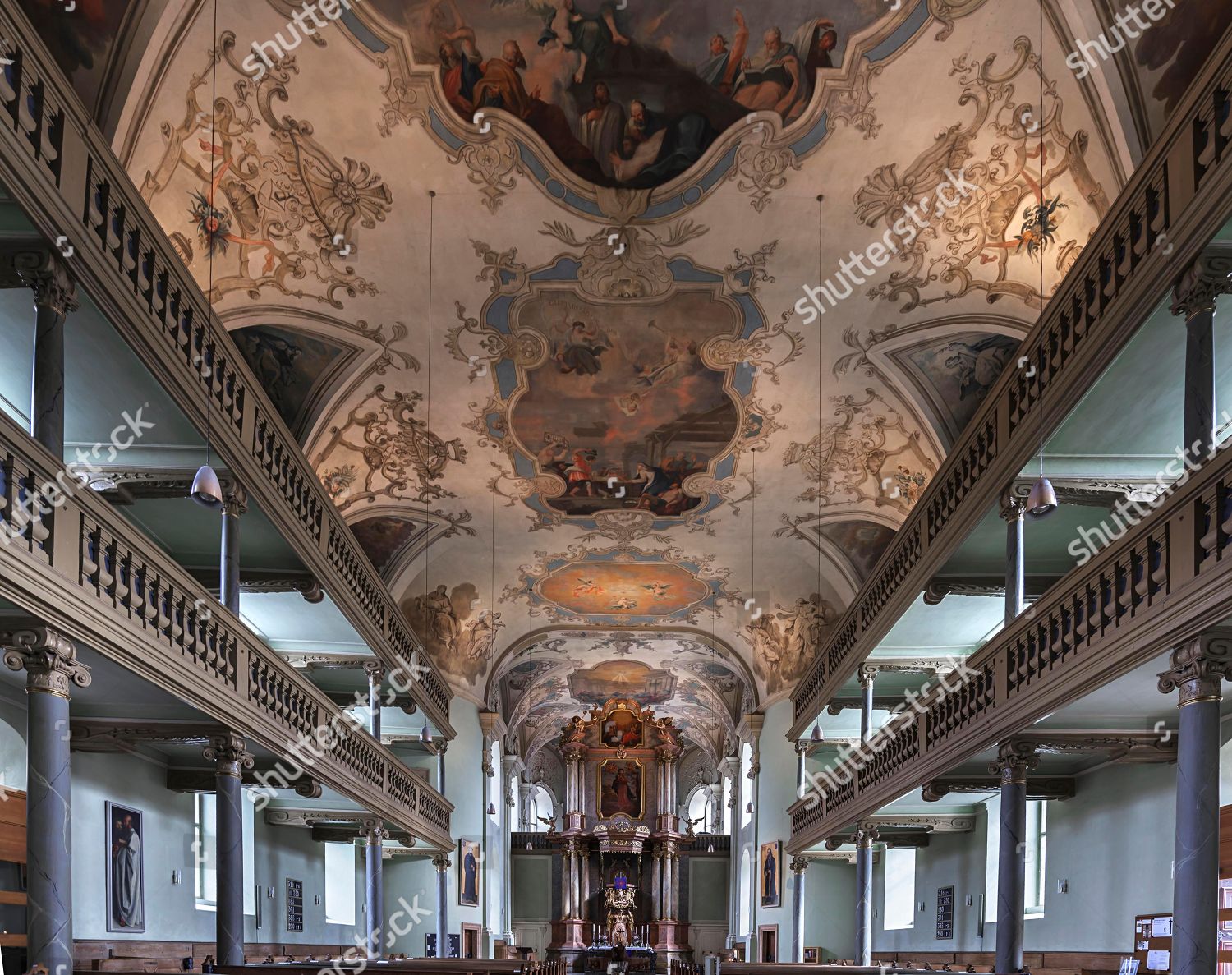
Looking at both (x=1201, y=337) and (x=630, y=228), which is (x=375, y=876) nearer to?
(x=630, y=228)

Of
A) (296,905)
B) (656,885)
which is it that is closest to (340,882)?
(296,905)

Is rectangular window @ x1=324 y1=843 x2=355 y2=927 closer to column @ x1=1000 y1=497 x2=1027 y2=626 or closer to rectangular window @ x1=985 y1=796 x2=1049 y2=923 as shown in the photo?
rectangular window @ x1=985 y1=796 x2=1049 y2=923

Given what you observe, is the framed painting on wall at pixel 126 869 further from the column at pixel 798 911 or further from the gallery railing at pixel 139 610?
the column at pixel 798 911

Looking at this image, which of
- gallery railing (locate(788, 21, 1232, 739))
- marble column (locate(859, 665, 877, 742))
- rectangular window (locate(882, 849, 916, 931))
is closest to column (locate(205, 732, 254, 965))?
gallery railing (locate(788, 21, 1232, 739))

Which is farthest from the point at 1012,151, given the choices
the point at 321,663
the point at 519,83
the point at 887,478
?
the point at 321,663

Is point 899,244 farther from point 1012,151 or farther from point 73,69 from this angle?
point 73,69

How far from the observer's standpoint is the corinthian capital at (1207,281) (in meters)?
9.35

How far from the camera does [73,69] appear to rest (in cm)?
1170

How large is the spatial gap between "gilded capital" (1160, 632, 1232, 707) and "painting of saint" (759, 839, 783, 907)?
2503 cm

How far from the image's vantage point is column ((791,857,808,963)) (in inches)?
1136

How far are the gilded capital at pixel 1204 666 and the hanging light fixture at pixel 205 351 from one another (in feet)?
27.0

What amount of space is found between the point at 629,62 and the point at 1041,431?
20.9ft

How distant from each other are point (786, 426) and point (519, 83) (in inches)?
378

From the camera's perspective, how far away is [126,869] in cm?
1664
